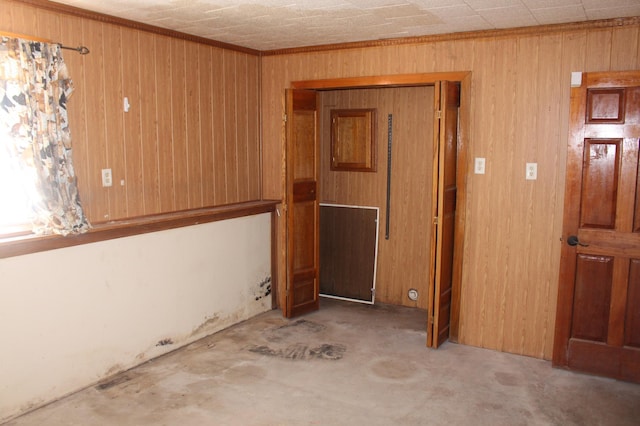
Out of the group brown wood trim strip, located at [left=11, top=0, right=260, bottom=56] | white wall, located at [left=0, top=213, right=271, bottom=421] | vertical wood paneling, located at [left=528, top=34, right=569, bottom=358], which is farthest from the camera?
vertical wood paneling, located at [left=528, top=34, right=569, bottom=358]

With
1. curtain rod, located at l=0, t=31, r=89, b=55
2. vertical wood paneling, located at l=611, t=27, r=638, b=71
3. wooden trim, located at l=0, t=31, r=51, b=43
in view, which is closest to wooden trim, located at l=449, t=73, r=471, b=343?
vertical wood paneling, located at l=611, t=27, r=638, b=71

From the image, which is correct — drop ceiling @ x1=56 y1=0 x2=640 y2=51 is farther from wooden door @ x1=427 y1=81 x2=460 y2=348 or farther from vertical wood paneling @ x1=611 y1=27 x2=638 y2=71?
wooden door @ x1=427 y1=81 x2=460 y2=348

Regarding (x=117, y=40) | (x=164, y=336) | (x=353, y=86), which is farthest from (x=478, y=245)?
(x=117, y=40)

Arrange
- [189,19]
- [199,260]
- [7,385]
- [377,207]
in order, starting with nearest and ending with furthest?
[7,385], [189,19], [199,260], [377,207]

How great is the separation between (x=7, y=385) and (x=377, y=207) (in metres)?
3.43

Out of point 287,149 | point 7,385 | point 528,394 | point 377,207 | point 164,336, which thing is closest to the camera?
point 7,385

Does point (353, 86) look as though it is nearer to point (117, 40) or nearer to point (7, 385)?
point (117, 40)

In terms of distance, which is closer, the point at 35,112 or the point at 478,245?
the point at 35,112

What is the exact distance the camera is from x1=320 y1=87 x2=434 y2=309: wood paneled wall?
511cm

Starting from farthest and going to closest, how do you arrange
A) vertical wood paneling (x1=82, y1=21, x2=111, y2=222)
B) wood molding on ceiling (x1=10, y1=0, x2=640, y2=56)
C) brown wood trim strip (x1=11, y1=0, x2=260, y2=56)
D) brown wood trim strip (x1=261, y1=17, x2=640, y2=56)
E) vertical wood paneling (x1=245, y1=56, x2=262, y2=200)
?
vertical wood paneling (x1=245, y1=56, x2=262, y2=200), brown wood trim strip (x1=261, y1=17, x2=640, y2=56), vertical wood paneling (x1=82, y1=21, x2=111, y2=222), wood molding on ceiling (x1=10, y1=0, x2=640, y2=56), brown wood trim strip (x1=11, y1=0, x2=260, y2=56)

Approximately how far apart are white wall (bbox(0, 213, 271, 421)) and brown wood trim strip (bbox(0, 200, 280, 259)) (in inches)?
1.9

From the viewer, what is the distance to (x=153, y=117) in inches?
157

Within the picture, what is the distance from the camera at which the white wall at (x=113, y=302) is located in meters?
3.11

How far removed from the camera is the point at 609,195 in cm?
361
